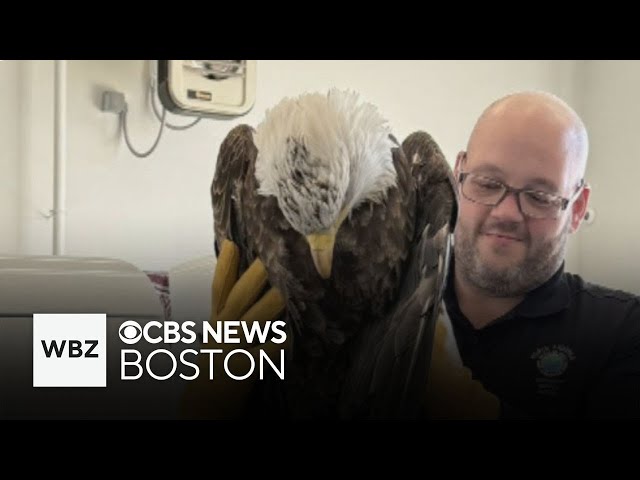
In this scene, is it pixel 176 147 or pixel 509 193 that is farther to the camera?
pixel 176 147

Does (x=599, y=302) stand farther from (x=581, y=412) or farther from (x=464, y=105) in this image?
(x=464, y=105)

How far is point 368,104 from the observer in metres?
0.59

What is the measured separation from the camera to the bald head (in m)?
0.59

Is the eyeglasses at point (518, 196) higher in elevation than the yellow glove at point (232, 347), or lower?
higher

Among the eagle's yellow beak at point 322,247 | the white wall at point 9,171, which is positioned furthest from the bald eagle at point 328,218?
the white wall at point 9,171

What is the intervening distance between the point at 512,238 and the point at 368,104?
0.20 metres

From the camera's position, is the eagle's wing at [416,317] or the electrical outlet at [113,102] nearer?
the eagle's wing at [416,317]

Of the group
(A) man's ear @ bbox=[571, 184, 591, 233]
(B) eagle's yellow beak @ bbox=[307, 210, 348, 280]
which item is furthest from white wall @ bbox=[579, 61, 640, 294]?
(B) eagle's yellow beak @ bbox=[307, 210, 348, 280]

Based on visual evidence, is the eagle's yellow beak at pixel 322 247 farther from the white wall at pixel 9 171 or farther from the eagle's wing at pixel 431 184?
the white wall at pixel 9 171

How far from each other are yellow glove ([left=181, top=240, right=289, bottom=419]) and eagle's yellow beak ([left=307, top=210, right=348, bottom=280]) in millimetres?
57

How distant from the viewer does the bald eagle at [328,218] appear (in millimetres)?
543
